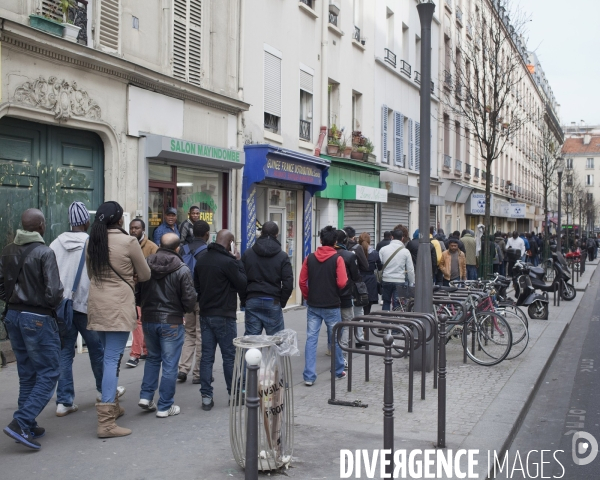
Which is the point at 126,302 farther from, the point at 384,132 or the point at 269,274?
the point at 384,132

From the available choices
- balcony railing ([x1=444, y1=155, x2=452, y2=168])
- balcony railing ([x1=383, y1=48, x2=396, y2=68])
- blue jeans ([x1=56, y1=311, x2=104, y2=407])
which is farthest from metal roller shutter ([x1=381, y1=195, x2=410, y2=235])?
blue jeans ([x1=56, y1=311, x2=104, y2=407])

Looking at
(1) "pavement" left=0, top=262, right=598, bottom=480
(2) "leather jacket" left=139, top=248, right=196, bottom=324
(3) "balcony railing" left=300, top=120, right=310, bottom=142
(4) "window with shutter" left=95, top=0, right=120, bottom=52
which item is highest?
(4) "window with shutter" left=95, top=0, right=120, bottom=52

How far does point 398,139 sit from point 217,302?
17293mm

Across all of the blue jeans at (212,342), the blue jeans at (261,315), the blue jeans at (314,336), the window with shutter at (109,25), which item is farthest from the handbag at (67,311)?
the window with shutter at (109,25)

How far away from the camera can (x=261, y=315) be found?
24.4 ft

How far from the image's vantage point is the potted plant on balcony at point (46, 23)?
867 centimetres

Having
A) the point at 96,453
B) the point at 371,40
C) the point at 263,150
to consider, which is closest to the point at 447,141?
the point at 371,40

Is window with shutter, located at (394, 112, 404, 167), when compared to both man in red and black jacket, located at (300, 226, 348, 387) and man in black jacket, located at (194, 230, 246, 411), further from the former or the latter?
man in black jacket, located at (194, 230, 246, 411)

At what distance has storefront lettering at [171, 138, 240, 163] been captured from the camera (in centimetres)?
1114

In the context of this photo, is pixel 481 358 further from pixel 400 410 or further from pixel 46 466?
pixel 46 466

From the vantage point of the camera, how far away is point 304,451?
5.64 meters

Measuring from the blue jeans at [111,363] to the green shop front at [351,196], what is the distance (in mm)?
11440

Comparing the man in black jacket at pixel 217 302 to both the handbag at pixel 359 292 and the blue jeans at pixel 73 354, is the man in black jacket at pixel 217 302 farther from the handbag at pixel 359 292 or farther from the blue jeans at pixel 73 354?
the handbag at pixel 359 292

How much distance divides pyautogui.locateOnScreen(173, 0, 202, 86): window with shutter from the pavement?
5339mm
